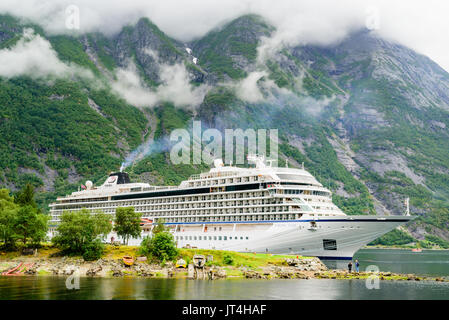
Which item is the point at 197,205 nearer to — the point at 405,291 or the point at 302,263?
the point at 302,263

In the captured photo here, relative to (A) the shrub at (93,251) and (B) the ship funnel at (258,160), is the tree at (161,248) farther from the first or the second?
(B) the ship funnel at (258,160)

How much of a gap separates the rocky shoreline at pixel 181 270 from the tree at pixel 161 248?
1.56 m

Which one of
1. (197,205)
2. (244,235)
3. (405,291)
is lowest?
(405,291)

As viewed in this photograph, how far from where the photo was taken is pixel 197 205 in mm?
88375

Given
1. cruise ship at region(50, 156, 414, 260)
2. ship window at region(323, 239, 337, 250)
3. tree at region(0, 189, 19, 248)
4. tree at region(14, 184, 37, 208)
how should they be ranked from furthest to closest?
tree at region(14, 184, 37, 208), ship window at region(323, 239, 337, 250), cruise ship at region(50, 156, 414, 260), tree at region(0, 189, 19, 248)

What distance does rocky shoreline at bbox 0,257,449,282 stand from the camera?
5659 centimetres

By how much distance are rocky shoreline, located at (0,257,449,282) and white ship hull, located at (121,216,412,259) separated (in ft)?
20.5

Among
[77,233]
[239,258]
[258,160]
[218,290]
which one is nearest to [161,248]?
[239,258]

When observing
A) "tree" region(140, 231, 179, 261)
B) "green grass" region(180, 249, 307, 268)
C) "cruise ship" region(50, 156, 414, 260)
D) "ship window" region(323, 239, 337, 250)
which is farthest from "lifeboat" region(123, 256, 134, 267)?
"ship window" region(323, 239, 337, 250)

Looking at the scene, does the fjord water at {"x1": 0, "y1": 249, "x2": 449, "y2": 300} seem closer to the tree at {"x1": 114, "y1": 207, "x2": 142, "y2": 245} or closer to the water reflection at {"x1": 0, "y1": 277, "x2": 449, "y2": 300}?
the water reflection at {"x1": 0, "y1": 277, "x2": 449, "y2": 300}

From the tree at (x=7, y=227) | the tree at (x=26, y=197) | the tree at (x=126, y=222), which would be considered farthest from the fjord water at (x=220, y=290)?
the tree at (x=26, y=197)

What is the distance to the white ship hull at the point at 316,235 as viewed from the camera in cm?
7000

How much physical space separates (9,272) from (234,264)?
30.4m
